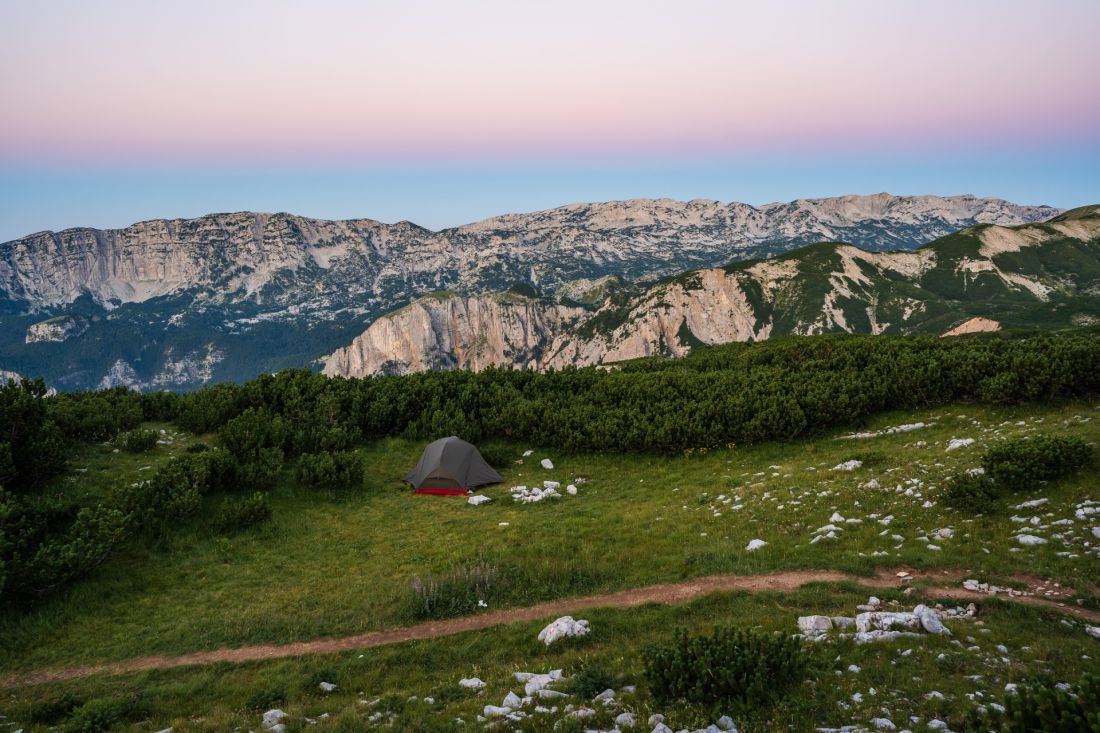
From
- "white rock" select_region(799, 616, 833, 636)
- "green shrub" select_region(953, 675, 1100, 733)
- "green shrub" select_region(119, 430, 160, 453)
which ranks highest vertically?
"green shrub" select_region(119, 430, 160, 453)

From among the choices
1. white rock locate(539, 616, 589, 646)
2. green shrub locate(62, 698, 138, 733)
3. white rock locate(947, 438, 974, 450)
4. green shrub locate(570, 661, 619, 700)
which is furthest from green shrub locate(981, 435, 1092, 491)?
green shrub locate(62, 698, 138, 733)

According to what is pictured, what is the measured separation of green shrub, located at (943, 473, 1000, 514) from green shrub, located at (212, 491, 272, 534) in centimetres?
2410

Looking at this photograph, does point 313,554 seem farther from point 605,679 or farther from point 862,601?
point 862,601

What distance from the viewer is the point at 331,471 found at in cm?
2553

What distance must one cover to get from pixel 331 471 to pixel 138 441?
9.77 m

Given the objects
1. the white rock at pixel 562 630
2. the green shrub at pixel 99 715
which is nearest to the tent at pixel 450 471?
the white rock at pixel 562 630

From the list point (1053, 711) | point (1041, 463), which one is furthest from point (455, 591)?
point (1041, 463)

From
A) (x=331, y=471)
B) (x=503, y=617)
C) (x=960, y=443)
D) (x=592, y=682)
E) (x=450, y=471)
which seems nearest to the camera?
(x=592, y=682)

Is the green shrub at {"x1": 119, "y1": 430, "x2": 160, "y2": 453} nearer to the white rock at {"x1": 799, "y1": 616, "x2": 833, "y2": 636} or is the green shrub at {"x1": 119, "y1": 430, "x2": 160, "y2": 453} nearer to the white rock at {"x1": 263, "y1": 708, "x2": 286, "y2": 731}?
the white rock at {"x1": 263, "y1": 708, "x2": 286, "y2": 731}

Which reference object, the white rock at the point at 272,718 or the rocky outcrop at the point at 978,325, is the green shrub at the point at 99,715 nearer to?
the white rock at the point at 272,718

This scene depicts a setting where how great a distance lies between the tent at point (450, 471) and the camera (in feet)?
86.5

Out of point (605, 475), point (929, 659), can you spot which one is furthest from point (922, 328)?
point (929, 659)

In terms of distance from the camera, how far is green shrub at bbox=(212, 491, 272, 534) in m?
20.7

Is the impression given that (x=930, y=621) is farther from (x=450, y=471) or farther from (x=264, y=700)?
(x=450, y=471)
